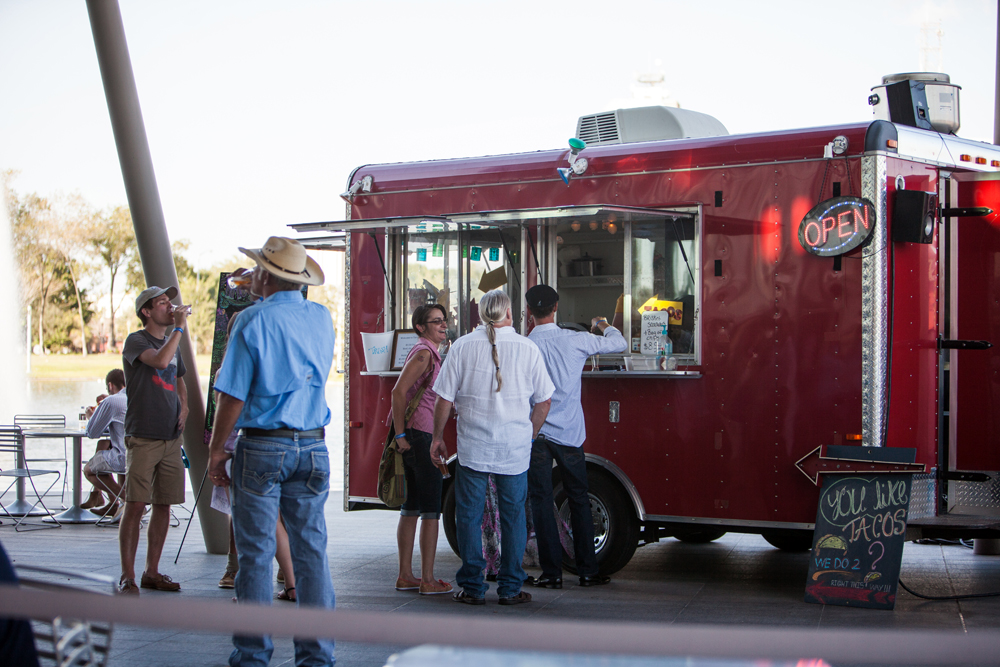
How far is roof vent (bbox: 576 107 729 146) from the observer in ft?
22.4

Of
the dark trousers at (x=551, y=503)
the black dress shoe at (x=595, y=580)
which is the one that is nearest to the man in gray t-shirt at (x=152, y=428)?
the dark trousers at (x=551, y=503)

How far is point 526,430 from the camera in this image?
534 cm

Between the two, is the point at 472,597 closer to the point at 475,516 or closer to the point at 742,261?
the point at 475,516

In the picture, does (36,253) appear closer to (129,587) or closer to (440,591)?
(129,587)

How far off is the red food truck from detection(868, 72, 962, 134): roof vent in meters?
0.01

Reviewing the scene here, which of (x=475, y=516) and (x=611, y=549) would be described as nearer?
(x=475, y=516)

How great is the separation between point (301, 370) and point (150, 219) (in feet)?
12.3

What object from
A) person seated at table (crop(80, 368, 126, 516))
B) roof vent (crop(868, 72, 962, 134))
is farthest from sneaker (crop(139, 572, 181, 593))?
roof vent (crop(868, 72, 962, 134))

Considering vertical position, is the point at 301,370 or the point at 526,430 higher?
the point at 301,370

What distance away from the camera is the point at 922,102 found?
6137 millimetres

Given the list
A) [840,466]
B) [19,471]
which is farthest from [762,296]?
[19,471]

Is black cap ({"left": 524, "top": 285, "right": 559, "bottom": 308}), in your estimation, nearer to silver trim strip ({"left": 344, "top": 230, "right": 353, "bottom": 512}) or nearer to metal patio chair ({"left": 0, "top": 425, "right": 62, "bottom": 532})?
silver trim strip ({"left": 344, "top": 230, "right": 353, "bottom": 512})

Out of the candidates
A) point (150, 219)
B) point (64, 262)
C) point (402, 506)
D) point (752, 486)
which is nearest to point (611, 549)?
point (752, 486)

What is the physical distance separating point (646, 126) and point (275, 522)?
13.7 feet
